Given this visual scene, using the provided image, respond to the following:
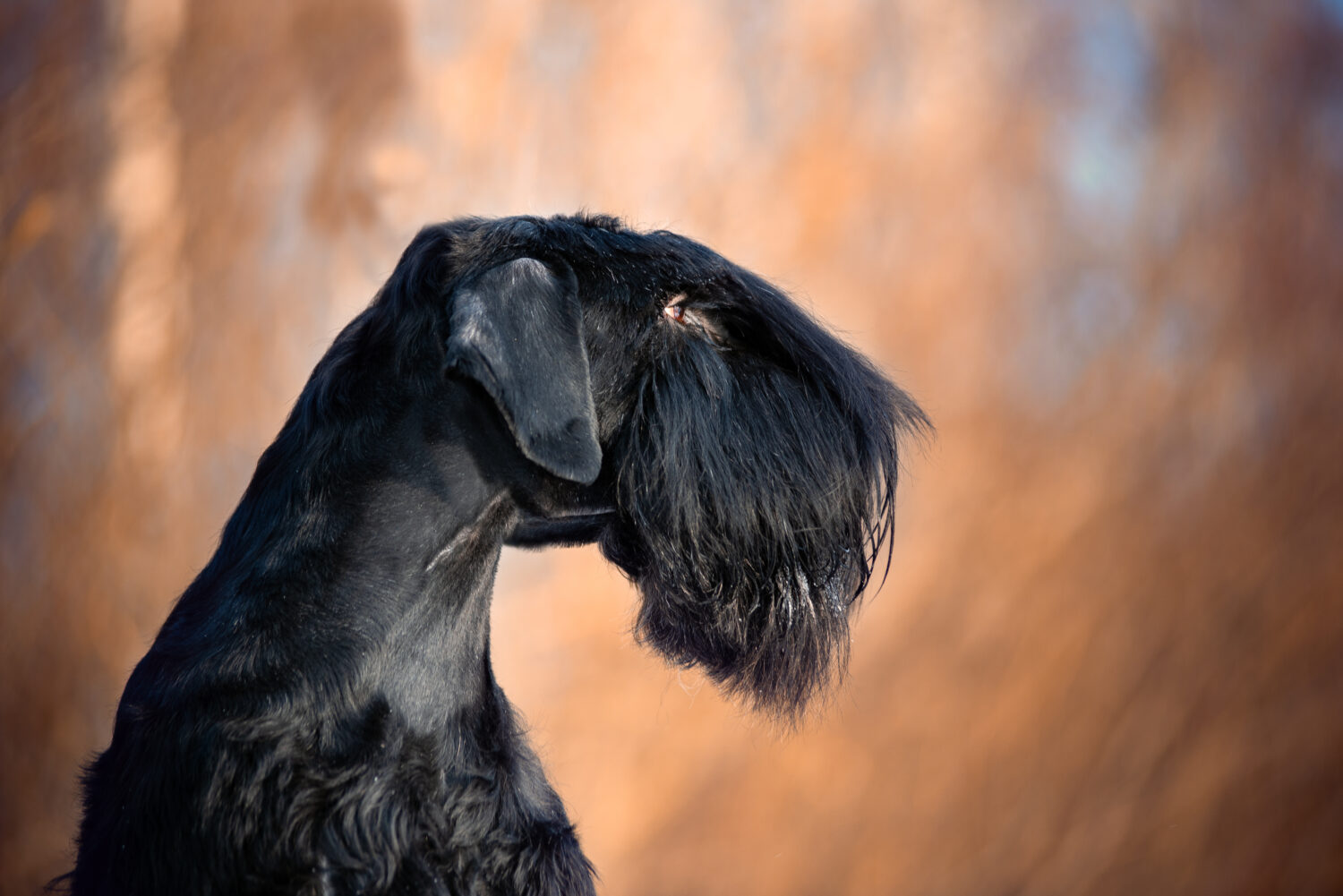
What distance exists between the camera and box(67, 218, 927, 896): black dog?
4.17ft

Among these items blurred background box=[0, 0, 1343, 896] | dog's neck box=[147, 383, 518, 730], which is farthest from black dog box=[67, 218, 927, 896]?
blurred background box=[0, 0, 1343, 896]

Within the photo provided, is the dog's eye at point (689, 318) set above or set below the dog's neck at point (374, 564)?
above

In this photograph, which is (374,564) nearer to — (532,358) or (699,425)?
(532,358)

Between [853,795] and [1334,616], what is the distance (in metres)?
1.86

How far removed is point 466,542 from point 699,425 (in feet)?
1.23

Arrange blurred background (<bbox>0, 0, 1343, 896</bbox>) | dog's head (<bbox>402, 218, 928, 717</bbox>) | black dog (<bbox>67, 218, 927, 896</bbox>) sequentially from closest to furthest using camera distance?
black dog (<bbox>67, 218, 927, 896</bbox>) < dog's head (<bbox>402, 218, 928, 717</bbox>) < blurred background (<bbox>0, 0, 1343, 896</bbox>)

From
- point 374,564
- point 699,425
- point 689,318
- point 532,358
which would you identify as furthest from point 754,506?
point 374,564

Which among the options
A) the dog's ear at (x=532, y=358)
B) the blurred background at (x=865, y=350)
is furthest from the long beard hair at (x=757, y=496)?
the blurred background at (x=865, y=350)

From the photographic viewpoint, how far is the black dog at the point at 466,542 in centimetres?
127

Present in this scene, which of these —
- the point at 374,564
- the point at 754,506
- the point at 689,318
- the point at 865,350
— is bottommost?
the point at 374,564

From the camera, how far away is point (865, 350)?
10.7ft

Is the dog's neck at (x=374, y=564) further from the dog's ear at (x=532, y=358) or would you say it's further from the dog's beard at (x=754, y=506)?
the dog's beard at (x=754, y=506)

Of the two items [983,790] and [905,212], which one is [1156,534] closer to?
[983,790]

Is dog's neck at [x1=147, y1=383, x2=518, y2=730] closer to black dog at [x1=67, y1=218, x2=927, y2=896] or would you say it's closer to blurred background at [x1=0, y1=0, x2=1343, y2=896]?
black dog at [x1=67, y1=218, x2=927, y2=896]
